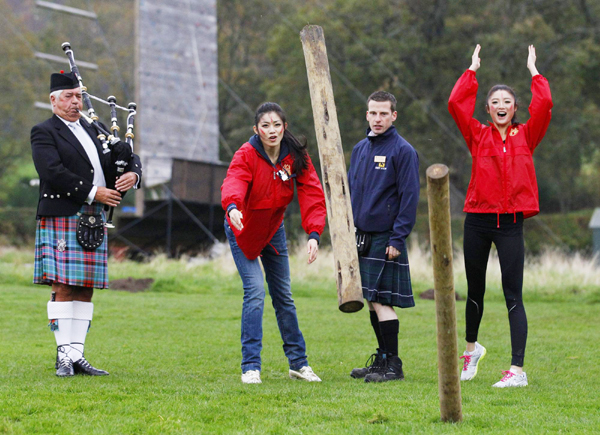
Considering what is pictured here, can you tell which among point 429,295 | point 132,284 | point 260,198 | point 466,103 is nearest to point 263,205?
point 260,198

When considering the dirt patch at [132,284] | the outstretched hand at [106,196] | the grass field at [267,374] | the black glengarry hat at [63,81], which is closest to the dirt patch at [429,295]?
the grass field at [267,374]

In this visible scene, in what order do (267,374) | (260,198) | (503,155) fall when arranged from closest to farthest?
1. (260,198)
2. (503,155)
3. (267,374)

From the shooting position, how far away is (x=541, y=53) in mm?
31500

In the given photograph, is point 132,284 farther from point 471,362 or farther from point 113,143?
point 471,362

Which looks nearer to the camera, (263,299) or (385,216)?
(263,299)

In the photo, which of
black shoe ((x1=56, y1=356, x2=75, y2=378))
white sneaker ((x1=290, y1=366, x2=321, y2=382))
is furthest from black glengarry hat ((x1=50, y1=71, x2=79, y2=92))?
white sneaker ((x1=290, y1=366, x2=321, y2=382))

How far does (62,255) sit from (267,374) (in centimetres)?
176

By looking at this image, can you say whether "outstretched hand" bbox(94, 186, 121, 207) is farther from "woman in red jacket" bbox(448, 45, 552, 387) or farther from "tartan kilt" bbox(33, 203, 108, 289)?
"woman in red jacket" bbox(448, 45, 552, 387)

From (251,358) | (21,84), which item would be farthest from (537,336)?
(21,84)

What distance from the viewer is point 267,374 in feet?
20.7

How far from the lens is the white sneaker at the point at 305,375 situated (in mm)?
5785

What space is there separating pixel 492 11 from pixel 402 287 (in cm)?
2935

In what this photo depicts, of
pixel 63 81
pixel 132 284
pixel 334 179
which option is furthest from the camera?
pixel 132 284

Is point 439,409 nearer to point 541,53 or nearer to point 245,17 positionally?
point 541,53
